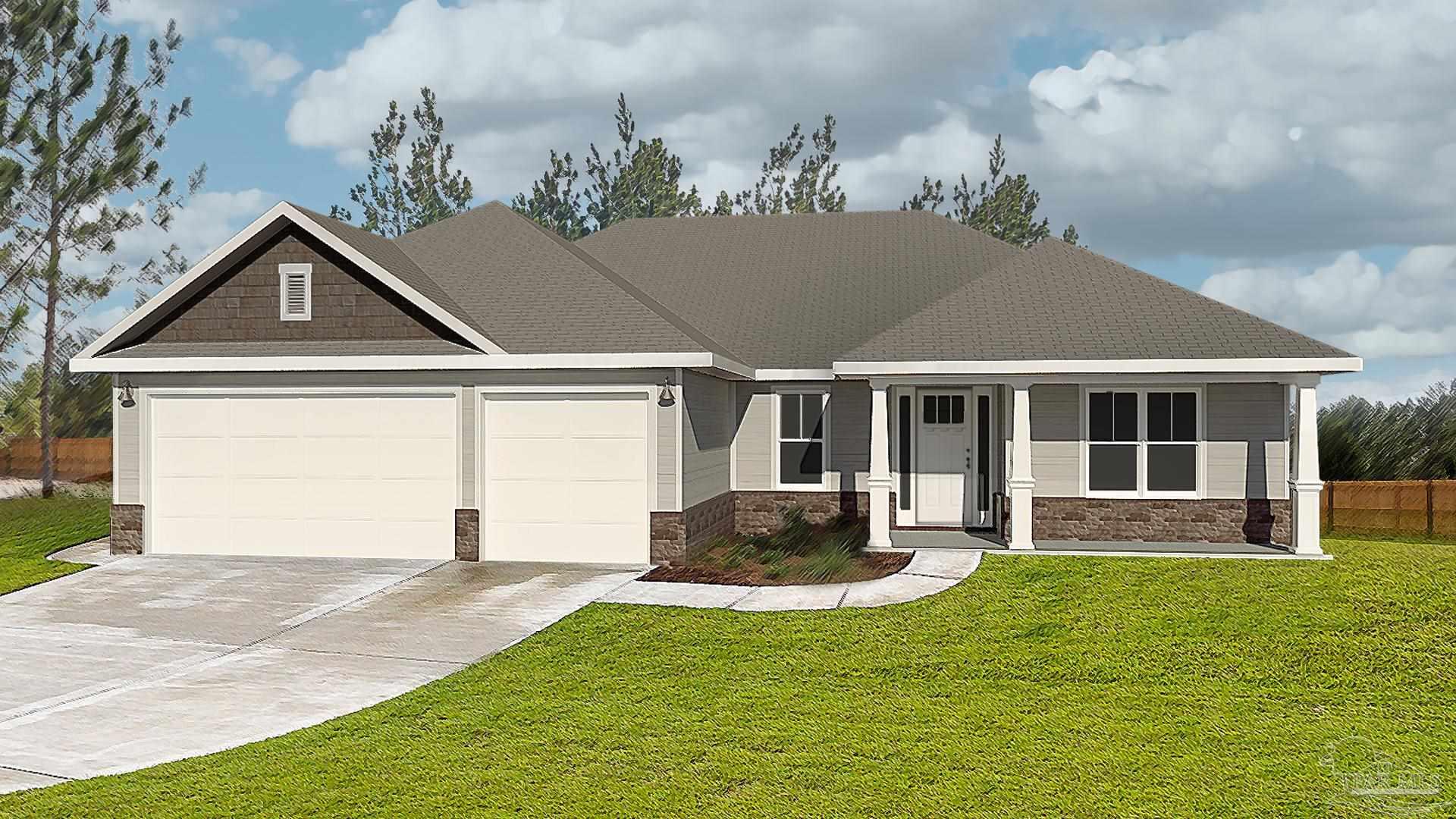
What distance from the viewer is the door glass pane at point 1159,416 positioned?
17.8 m

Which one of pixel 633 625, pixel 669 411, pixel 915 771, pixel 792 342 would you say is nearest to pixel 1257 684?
pixel 915 771

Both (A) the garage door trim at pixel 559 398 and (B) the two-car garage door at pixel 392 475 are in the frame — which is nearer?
(A) the garage door trim at pixel 559 398

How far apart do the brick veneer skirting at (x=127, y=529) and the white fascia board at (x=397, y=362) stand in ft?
6.81

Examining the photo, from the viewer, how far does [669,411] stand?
1628 centimetres

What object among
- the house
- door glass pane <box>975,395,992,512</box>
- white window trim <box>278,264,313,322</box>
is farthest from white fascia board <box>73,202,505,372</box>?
A: door glass pane <box>975,395,992,512</box>

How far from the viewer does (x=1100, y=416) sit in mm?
17969

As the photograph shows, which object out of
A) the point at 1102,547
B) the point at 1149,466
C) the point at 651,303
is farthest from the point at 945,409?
the point at 651,303

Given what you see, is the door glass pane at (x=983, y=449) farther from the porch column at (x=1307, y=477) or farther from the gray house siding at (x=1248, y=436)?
the porch column at (x=1307, y=477)

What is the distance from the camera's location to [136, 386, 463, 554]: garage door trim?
1683 cm

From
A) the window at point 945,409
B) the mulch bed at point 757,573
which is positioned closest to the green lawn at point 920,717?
the mulch bed at point 757,573

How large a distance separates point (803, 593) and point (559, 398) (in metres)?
4.83

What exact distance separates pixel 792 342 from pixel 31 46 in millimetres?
23860

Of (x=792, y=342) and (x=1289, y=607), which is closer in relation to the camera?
(x=1289, y=607)

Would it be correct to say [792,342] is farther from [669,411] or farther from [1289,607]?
[1289,607]
